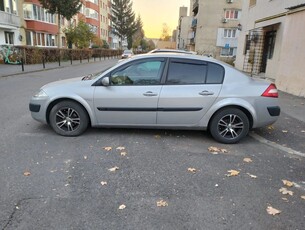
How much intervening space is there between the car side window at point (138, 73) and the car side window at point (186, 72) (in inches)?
9.2

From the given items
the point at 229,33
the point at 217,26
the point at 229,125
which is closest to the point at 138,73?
the point at 229,125

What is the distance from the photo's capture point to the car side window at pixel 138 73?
5273 millimetres

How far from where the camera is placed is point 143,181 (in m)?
3.73

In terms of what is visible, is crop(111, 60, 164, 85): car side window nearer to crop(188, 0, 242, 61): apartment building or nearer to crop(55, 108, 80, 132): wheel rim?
crop(55, 108, 80, 132): wheel rim

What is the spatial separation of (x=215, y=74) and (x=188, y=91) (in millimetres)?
631

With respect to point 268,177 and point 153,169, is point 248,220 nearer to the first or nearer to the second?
point 268,177

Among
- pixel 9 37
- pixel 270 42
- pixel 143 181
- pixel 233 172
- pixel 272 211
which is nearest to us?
pixel 272 211

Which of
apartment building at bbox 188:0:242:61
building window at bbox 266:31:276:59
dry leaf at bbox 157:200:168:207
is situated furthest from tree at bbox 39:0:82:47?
dry leaf at bbox 157:200:168:207

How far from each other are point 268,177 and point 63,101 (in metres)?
3.77

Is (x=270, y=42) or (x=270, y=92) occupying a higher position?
(x=270, y=42)

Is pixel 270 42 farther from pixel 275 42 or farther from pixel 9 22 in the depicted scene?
pixel 9 22

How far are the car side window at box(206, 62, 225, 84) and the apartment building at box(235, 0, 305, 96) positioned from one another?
651 cm

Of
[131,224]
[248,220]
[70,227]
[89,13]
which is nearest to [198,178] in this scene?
[248,220]

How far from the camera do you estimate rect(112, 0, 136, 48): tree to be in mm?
78125
